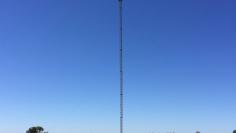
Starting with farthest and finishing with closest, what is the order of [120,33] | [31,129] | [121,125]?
1. [31,129]
2. [120,33]
3. [121,125]

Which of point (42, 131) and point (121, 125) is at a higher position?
point (42, 131)

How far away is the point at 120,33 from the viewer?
50.8m

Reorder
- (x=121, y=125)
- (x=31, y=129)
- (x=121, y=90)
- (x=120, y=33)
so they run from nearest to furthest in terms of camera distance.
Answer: (x=121, y=125) < (x=121, y=90) < (x=120, y=33) < (x=31, y=129)

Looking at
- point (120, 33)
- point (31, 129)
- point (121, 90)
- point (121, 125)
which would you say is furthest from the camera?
point (31, 129)

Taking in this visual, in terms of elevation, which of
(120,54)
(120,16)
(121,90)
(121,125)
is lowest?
(121,125)

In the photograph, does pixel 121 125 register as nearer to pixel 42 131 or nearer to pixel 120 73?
pixel 120 73

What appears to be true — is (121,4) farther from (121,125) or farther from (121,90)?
(121,125)

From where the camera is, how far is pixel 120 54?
164 ft

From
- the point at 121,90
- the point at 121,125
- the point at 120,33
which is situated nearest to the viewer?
the point at 121,125

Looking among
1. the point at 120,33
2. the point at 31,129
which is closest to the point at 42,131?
the point at 31,129

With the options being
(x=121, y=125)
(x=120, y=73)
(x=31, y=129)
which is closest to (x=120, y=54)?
(x=120, y=73)

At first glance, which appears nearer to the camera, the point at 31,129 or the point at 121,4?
the point at 121,4

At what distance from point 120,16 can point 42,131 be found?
5036 inches

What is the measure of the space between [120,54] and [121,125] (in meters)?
9.97
